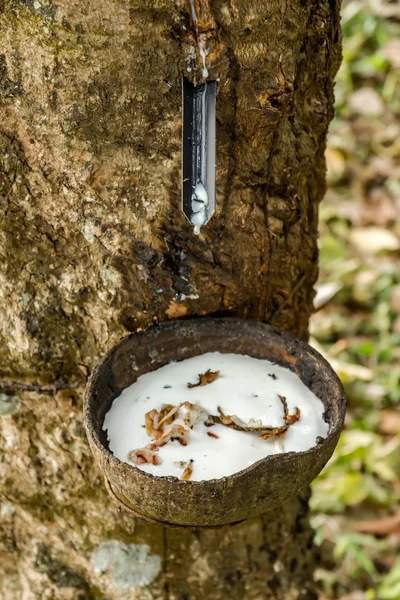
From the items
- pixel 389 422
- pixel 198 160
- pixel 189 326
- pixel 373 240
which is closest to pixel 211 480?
pixel 189 326

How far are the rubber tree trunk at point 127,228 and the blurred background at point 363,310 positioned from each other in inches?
42.0

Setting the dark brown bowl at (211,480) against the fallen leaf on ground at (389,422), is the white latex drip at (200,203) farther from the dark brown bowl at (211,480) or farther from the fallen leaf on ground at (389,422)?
the fallen leaf on ground at (389,422)

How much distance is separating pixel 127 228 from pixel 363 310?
287 cm

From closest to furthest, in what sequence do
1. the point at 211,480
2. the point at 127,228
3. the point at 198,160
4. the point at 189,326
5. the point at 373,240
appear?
the point at 211,480, the point at 198,160, the point at 127,228, the point at 189,326, the point at 373,240

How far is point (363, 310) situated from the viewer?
4.39m

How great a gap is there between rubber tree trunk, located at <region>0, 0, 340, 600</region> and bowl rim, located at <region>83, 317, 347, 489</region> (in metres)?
0.06

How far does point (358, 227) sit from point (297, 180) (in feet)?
9.89

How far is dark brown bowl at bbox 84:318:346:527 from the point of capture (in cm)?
143

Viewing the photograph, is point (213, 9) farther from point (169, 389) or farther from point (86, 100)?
point (169, 389)

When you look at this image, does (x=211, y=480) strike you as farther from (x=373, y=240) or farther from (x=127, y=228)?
(x=373, y=240)

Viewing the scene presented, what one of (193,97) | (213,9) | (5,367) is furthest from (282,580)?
(213,9)

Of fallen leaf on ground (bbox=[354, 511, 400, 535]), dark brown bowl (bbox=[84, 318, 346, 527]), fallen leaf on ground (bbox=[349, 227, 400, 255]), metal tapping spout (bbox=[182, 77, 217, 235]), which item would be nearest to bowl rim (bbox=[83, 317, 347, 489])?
dark brown bowl (bbox=[84, 318, 346, 527])

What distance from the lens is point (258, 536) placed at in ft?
7.54

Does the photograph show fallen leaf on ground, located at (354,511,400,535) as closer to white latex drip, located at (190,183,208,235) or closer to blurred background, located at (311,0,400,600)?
blurred background, located at (311,0,400,600)
